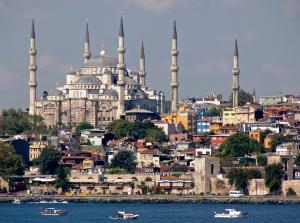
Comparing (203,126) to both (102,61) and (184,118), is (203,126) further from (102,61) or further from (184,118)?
(102,61)

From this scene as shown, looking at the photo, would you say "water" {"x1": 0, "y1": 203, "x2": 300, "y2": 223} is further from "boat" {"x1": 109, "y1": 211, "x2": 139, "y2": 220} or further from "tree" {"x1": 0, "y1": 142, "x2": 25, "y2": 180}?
"tree" {"x1": 0, "y1": 142, "x2": 25, "y2": 180}

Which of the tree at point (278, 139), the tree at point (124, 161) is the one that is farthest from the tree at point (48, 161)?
the tree at point (278, 139)

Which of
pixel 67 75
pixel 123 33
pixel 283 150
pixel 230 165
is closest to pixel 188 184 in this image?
pixel 230 165

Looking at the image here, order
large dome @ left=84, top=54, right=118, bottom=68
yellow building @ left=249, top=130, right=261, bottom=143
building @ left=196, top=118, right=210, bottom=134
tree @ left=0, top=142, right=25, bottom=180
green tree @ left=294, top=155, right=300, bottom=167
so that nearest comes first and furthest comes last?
green tree @ left=294, top=155, right=300, bottom=167 < tree @ left=0, top=142, right=25, bottom=180 < yellow building @ left=249, top=130, right=261, bottom=143 < building @ left=196, top=118, right=210, bottom=134 < large dome @ left=84, top=54, right=118, bottom=68

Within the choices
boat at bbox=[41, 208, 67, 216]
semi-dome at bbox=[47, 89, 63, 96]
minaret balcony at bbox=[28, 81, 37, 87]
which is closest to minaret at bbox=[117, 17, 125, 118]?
semi-dome at bbox=[47, 89, 63, 96]

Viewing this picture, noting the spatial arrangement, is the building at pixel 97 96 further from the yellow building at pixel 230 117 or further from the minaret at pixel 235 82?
the yellow building at pixel 230 117

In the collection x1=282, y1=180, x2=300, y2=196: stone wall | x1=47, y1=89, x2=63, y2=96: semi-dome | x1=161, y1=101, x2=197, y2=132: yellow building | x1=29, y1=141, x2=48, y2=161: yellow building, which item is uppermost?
x1=47, y1=89, x2=63, y2=96: semi-dome

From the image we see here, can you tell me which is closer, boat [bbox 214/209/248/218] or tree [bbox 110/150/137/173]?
boat [bbox 214/209/248/218]

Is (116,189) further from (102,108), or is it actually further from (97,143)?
(102,108)
